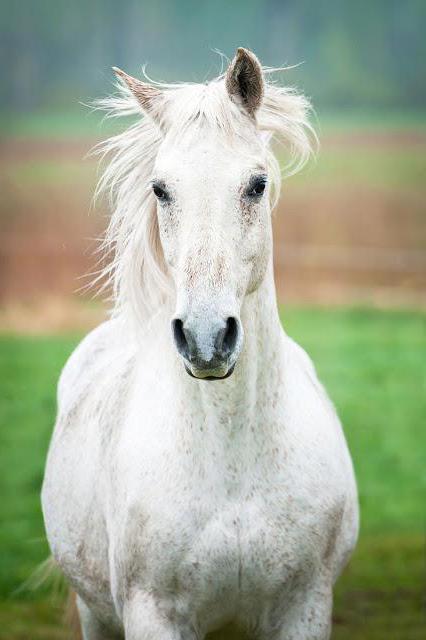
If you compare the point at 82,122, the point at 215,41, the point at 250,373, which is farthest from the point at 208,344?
the point at 215,41

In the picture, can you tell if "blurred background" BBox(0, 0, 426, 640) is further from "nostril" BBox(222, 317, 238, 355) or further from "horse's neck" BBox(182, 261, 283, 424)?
"nostril" BBox(222, 317, 238, 355)

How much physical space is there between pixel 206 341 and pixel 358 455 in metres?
6.53

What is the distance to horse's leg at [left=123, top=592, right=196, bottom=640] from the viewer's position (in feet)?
10.2

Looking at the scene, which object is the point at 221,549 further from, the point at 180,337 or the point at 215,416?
the point at 180,337

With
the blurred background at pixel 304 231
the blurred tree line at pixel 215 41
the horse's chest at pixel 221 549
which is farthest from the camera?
the blurred tree line at pixel 215 41

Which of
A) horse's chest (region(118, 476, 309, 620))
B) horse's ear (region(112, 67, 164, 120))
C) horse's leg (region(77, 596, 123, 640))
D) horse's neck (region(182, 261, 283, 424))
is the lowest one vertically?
horse's leg (region(77, 596, 123, 640))

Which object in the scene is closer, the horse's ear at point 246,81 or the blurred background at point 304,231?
the horse's ear at point 246,81

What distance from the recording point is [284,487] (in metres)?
3.15

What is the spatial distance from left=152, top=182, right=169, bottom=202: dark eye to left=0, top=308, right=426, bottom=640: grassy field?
2552mm

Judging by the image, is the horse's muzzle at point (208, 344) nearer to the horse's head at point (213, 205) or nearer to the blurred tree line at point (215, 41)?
the horse's head at point (213, 205)

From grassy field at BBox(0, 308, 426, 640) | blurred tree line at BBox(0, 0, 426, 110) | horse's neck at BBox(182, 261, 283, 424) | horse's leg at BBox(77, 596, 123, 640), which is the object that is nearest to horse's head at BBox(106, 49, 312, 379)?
horse's neck at BBox(182, 261, 283, 424)

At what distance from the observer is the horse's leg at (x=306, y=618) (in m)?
3.19

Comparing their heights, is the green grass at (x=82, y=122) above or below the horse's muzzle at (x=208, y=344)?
above

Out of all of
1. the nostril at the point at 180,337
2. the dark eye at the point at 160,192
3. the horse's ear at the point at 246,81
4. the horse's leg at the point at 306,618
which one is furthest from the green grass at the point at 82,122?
the nostril at the point at 180,337
